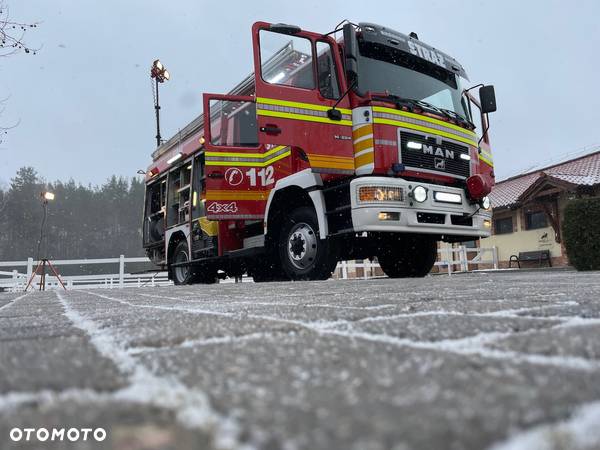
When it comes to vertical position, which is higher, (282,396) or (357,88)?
(357,88)

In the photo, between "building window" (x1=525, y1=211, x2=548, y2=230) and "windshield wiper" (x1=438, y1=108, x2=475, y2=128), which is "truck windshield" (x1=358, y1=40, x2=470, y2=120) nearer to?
"windshield wiper" (x1=438, y1=108, x2=475, y2=128)

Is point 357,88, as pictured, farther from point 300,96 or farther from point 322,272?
point 322,272

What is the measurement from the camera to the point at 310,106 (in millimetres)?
5137

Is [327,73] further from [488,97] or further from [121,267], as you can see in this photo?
[121,267]

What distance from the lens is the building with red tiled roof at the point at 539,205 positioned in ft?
44.5

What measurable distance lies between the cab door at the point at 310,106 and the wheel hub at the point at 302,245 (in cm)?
87

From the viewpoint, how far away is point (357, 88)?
5.24m

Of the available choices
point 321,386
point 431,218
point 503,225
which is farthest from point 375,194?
point 503,225

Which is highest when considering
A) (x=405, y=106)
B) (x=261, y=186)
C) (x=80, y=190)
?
(x=80, y=190)

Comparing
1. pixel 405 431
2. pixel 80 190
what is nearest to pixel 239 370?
pixel 405 431

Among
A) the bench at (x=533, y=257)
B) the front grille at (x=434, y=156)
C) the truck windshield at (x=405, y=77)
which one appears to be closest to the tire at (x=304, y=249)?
the front grille at (x=434, y=156)

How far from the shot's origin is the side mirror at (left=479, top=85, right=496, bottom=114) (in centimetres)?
609

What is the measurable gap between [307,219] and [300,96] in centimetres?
141

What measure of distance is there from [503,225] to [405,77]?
12905mm
